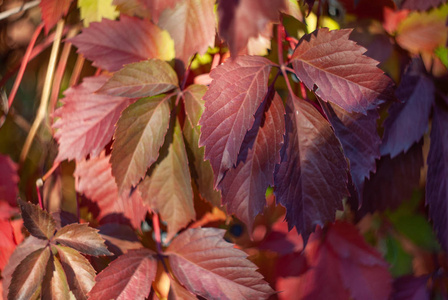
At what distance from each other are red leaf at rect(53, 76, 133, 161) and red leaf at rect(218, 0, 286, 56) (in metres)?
0.24

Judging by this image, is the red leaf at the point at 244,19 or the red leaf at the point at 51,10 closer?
the red leaf at the point at 244,19

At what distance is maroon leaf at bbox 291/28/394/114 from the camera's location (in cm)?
43

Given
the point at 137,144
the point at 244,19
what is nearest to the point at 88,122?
the point at 137,144

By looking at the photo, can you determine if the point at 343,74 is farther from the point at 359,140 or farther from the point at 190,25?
the point at 190,25

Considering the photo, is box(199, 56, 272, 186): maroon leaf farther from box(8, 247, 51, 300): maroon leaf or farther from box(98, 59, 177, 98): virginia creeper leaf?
box(8, 247, 51, 300): maroon leaf

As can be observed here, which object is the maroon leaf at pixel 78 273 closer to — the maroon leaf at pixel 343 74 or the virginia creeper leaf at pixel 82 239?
the virginia creeper leaf at pixel 82 239

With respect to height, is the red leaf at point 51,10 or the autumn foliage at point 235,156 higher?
the red leaf at point 51,10

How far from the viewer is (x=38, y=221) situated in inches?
20.5

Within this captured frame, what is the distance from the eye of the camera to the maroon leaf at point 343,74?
→ 0.43 metres

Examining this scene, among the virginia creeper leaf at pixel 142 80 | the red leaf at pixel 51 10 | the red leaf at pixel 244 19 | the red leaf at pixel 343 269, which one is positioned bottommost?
the red leaf at pixel 343 269

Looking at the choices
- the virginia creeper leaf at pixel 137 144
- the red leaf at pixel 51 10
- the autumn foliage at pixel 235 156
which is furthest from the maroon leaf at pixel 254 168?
the red leaf at pixel 51 10

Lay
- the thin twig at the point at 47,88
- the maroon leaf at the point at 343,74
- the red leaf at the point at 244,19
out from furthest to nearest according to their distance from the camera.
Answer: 1. the thin twig at the point at 47,88
2. the maroon leaf at the point at 343,74
3. the red leaf at the point at 244,19

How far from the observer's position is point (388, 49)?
582 millimetres

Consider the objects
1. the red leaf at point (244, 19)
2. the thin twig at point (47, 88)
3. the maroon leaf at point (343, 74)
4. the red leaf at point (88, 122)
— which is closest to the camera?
the red leaf at point (244, 19)
